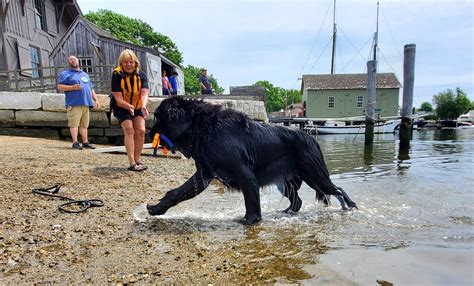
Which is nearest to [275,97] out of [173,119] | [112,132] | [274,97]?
[274,97]

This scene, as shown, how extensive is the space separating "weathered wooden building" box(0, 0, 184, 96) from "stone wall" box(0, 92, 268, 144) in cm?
568

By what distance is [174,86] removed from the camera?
55.6 ft

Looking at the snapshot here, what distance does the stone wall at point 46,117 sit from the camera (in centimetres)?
915

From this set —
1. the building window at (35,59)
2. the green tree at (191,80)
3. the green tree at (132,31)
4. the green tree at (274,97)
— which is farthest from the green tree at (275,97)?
the building window at (35,59)

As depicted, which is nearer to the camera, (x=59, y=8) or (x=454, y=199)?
(x=454, y=199)

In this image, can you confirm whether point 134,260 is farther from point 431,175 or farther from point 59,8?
point 59,8

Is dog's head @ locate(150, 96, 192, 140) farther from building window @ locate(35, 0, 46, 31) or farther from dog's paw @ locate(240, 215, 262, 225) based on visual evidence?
building window @ locate(35, 0, 46, 31)

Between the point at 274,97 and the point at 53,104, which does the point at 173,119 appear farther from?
the point at 274,97

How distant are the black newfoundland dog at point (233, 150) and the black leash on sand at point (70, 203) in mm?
697

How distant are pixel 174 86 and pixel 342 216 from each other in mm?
14309

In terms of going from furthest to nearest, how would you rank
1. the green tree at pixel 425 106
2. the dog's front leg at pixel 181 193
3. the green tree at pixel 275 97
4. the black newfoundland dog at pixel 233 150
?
the green tree at pixel 275 97 → the green tree at pixel 425 106 → the dog's front leg at pixel 181 193 → the black newfoundland dog at pixel 233 150

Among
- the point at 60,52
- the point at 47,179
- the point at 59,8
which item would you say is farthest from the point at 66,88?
the point at 59,8

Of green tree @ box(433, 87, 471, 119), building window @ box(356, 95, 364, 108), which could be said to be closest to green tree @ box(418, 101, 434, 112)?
green tree @ box(433, 87, 471, 119)

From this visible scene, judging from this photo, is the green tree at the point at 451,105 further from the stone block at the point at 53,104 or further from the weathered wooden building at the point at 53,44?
the stone block at the point at 53,104
